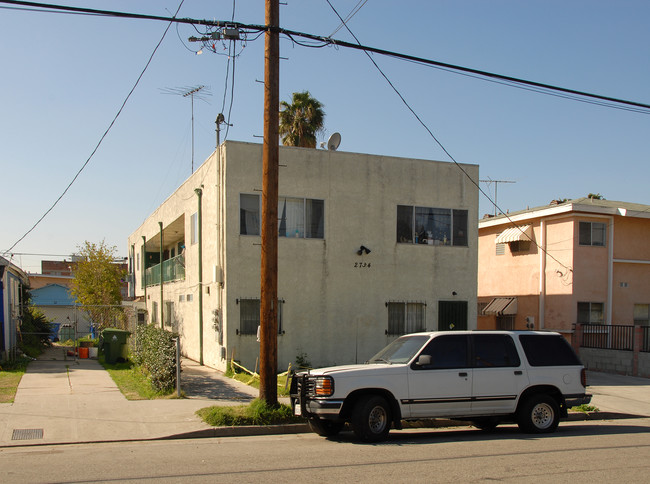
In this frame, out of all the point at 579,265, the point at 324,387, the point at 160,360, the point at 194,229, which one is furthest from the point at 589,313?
the point at 324,387

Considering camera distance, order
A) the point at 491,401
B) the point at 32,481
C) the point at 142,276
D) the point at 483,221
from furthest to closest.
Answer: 1. the point at 142,276
2. the point at 483,221
3. the point at 491,401
4. the point at 32,481

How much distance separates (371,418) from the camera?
10.0m

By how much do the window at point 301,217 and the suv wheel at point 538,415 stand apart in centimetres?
916

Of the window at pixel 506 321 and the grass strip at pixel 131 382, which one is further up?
the window at pixel 506 321

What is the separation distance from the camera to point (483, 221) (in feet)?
93.7

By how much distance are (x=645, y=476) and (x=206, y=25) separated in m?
10.1

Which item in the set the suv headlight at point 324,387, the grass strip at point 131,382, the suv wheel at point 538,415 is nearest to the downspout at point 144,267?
the grass strip at point 131,382

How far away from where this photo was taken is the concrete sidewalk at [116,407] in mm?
10445

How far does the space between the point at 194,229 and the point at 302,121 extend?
11.6 metres

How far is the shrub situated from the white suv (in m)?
4.24

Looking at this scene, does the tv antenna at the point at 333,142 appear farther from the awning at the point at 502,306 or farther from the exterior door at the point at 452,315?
the awning at the point at 502,306

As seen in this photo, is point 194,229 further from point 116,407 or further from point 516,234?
point 516,234

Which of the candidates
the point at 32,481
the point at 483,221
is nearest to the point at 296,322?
the point at 32,481

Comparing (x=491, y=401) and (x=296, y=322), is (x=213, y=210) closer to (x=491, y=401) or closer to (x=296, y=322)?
(x=296, y=322)
